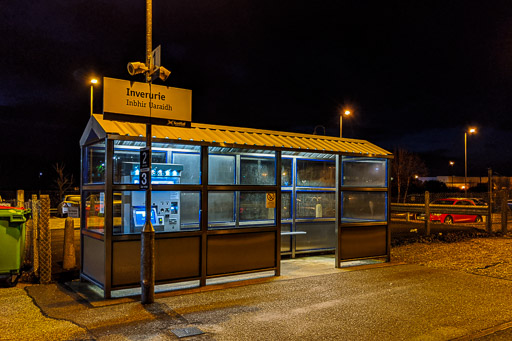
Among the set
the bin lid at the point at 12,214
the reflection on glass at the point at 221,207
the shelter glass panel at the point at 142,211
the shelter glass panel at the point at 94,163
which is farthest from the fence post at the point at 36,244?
the reflection on glass at the point at 221,207

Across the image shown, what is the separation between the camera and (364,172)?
1177 cm

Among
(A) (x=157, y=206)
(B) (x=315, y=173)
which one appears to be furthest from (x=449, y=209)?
(A) (x=157, y=206)

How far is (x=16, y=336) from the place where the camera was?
529 centimetres

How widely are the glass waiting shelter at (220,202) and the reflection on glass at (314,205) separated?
29mm

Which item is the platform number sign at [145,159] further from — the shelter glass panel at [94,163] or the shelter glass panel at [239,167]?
the shelter glass panel at [239,167]

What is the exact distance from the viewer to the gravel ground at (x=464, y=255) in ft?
32.9

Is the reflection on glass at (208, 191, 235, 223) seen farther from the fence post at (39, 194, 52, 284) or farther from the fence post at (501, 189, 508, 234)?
the fence post at (501, 189, 508, 234)

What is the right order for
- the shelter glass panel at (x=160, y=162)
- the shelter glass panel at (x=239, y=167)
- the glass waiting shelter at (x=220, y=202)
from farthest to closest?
the shelter glass panel at (x=239, y=167) < the shelter glass panel at (x=160, y=162) < the glass waiting shelter at (x=220, y=202)

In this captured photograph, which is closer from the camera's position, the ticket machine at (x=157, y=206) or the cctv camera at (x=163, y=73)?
the cctv camera at (x=163, y=73)

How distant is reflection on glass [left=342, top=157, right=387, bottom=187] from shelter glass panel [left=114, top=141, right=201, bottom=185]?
428 cm

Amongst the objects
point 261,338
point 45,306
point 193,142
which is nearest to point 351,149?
point 193,142

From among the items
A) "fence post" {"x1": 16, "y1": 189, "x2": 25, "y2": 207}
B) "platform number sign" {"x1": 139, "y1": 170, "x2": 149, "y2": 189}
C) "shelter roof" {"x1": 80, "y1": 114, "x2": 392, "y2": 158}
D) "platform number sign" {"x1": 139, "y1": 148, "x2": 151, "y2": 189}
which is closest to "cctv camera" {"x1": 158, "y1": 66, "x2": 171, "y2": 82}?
"shelter roof" {"x1": 80, "y1": 114, "x2": 392, "y2": 158}

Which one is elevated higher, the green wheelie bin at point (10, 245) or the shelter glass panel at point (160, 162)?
the shelter glass panel at point (160, 162)

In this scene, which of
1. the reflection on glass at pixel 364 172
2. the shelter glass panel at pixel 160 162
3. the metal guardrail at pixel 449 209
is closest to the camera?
the shelter glass panel at pixel 160 162
